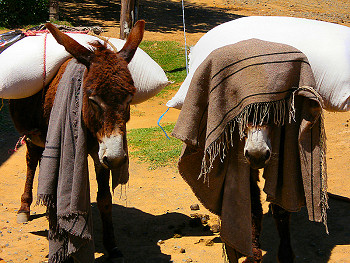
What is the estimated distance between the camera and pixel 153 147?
746 cm

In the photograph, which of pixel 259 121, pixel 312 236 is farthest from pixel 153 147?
pixel 259 121

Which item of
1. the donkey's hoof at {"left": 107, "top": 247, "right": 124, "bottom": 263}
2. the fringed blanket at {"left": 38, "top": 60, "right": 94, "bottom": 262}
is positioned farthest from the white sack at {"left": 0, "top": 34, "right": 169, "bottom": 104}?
the donkey's hoof at {"left": 107, "top": 247, "right": 124, "bottom": 263}

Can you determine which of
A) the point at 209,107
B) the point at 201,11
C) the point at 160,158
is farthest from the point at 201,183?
the point at 201,11

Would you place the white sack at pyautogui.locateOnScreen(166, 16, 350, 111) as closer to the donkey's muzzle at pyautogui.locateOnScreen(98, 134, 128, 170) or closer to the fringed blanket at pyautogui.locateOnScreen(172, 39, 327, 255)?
the fringed blanket at pyautogui.locateOnScreen(172, 39, 327, 255)

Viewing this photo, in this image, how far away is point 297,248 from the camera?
434 centimetres

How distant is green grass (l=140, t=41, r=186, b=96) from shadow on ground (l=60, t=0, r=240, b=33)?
2.35 m

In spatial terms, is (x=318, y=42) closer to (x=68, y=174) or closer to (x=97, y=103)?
(x=97, y=103)

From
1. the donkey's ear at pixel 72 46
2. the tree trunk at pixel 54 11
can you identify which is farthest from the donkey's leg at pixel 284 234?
the tree trunk at pixel 54 11

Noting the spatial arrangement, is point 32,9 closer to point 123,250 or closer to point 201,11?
point 201,11

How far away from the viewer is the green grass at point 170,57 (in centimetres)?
1231

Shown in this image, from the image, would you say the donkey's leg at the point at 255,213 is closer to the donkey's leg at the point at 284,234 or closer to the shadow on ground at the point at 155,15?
the donkey's leg at the point at 284,234

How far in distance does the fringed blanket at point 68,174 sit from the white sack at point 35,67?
1.45ft

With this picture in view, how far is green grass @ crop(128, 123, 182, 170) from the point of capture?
6.82 m

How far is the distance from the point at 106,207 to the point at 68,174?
866 millimetres
